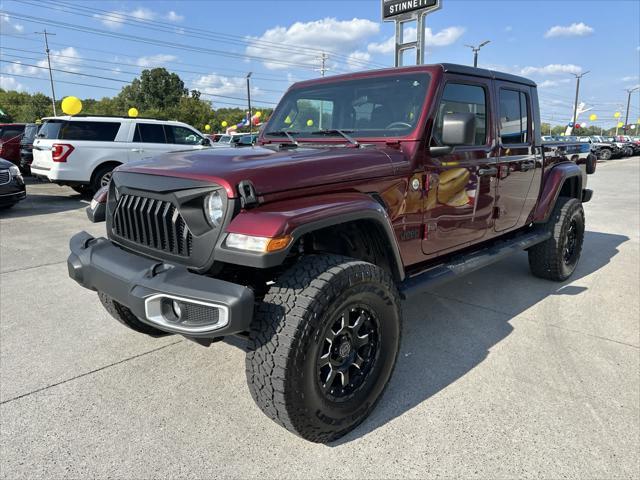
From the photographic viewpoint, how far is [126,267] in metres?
2.25

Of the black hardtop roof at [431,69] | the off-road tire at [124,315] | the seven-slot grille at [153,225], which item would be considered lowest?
the off-road tire at [124,315]

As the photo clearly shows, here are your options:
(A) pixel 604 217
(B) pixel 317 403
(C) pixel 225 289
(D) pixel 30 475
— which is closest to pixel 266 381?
(B) pixel 317 403

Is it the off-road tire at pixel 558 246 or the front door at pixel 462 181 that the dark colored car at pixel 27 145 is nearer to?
the front door at pixel 462 181

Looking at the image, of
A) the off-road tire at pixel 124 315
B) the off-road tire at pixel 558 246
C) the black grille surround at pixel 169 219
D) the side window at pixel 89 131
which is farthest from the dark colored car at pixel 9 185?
the off-road tire at pixel 558 246

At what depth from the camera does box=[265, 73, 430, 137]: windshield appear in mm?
3021

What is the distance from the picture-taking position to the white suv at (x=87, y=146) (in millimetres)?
9328

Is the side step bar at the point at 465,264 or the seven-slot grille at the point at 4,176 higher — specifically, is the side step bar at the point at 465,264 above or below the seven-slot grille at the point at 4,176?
below

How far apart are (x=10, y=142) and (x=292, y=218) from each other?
14572 millimetres

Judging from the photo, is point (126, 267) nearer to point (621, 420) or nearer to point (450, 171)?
point (450, 171)

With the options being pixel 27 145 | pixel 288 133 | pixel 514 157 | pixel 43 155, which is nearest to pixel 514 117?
pixel 514 157

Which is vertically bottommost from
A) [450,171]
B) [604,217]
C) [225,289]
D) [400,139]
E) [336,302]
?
[604,217]

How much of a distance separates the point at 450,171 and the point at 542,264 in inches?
86.5

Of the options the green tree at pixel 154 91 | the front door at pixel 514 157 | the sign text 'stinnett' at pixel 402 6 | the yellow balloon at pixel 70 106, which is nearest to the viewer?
the front door at pixel 514 157

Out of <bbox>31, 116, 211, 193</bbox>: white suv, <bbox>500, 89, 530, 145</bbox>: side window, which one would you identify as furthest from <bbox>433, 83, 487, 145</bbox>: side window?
<bbox>31, 116, 211, 193</bbox>: white suv
